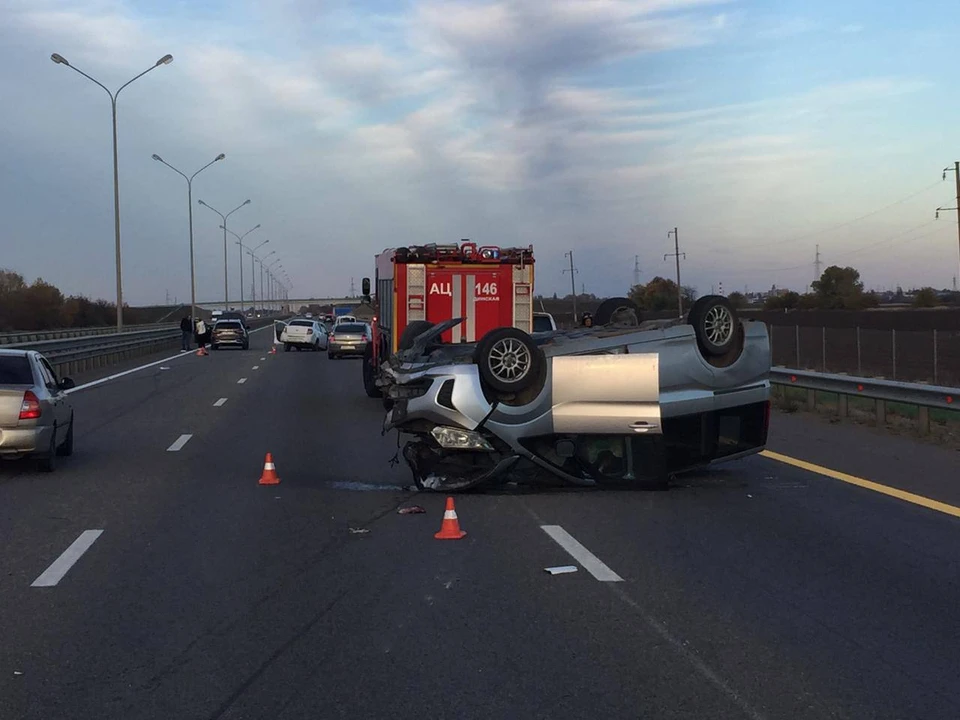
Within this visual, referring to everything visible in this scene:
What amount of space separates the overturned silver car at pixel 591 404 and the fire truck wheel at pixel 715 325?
12 mm

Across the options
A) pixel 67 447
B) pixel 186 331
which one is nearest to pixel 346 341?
pixel 186 331

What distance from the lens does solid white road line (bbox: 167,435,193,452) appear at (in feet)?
53.8

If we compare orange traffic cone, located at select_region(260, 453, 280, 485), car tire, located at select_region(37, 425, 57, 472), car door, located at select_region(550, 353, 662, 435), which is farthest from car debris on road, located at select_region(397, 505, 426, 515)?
car tire, located at select_region(37, 425, 57, 472)

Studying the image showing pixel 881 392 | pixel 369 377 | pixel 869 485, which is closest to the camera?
pixel 869 485

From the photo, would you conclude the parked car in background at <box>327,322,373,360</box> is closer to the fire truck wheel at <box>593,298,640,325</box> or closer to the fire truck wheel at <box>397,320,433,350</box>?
the fire truck wheel at <box>397,320,433,350</box>

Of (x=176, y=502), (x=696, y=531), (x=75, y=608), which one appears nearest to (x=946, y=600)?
(x=696, y=531)

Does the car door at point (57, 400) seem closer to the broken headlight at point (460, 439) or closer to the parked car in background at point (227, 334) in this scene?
the broken headlight at point (460, 439)

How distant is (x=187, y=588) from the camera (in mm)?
7938

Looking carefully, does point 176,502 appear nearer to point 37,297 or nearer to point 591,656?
point 591,656

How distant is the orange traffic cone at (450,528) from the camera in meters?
9.55

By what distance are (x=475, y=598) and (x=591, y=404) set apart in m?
4.29

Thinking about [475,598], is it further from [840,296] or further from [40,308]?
[40,308]

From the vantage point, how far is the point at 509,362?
11523 mm

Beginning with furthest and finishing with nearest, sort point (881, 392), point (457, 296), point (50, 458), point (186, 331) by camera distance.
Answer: point (186, 331)
point (457, 296)
point (881, 392)
point (50, 458)
